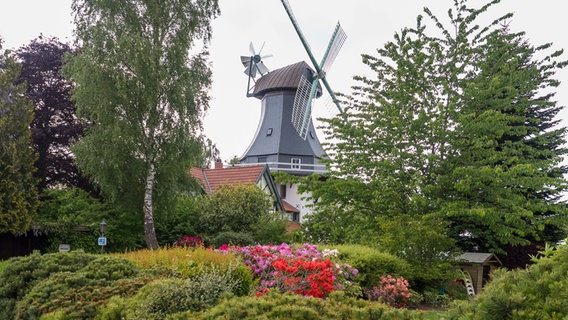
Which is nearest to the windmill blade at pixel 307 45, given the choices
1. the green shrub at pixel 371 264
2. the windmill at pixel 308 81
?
the windmill at pixel 308 81

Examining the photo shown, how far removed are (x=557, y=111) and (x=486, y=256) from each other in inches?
287

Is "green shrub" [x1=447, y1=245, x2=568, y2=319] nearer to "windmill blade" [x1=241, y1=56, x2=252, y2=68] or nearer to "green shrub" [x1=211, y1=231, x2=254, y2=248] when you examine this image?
"green shrub" [x1=211, y1=231, x2=254, y2=248]

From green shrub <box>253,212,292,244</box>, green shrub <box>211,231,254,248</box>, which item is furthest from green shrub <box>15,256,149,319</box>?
green shrub <box>253,212,292,244</box>

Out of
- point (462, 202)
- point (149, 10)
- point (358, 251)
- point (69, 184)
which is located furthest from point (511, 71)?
point (69, 184)

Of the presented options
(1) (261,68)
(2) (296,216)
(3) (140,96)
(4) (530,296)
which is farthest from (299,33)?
(4) (530,296)

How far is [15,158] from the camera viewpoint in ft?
61.2

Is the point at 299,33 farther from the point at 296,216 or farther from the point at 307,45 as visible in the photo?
the point at 296,216

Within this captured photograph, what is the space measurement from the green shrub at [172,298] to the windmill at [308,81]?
30.3 metres

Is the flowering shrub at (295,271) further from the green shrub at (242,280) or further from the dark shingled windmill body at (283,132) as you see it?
the dark shingled windmill body at (283,132)

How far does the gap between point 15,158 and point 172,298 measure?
14.6 metres

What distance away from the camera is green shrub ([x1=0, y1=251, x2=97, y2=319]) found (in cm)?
861

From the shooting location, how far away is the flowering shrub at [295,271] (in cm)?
984

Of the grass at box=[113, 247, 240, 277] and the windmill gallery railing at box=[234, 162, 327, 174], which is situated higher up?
the windmill gallery railing at box=[234, 162, 327, 174]

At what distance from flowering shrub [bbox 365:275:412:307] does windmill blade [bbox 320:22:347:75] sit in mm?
29529
